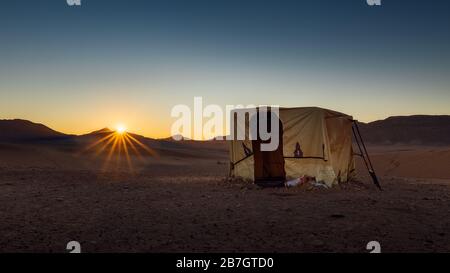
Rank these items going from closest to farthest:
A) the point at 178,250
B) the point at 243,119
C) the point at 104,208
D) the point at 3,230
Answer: the point at 178,250, the point at 3,230, the point at 104,208, the point at 243,119

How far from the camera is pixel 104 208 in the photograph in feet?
34.3

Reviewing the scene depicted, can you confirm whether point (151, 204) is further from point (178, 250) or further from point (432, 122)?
point (432, 122)

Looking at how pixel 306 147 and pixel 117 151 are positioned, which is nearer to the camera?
pixel 306 147

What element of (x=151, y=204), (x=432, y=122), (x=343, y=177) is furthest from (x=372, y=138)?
(x=151, y=204)

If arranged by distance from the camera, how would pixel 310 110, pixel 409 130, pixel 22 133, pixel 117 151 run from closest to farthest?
pixel 310 110 → pixel 117 151 → pixel 409 130 → pixel 22 133

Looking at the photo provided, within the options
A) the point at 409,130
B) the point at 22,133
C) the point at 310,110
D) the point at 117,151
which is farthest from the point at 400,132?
the point at 310,110

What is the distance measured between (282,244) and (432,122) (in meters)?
111

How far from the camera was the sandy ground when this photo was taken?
6852 millimetres

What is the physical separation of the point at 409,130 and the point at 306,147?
93.9m

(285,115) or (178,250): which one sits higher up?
(285,115)

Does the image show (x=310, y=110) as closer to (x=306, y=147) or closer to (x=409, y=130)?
(x=306, y=147)

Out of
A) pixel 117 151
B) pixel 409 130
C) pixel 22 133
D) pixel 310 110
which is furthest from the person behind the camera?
pixel 22 133

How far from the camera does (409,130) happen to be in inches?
3937
